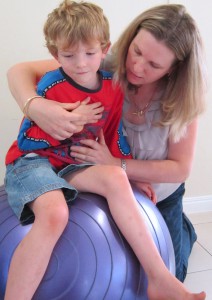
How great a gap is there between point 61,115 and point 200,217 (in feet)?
4.96

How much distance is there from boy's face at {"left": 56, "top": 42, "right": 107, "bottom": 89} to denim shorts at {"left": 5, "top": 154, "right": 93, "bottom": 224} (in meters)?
0.28

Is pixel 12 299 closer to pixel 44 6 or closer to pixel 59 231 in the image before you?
pixel 59 231

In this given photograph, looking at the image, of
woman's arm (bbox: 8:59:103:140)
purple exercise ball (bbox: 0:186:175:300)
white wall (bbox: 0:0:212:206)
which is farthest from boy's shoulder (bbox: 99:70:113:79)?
white wall (bbox: 0:0:212:206)

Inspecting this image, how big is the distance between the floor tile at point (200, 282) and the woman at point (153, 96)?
0.49m

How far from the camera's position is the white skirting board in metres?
2.25

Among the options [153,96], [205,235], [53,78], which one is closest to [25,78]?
[53,78]

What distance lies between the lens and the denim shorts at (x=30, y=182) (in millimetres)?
1009

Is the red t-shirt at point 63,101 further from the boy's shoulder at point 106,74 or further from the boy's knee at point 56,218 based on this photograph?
the boy's knee at point 56,218

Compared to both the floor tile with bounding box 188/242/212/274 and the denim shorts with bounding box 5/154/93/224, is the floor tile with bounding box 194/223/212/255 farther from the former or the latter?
the denim shorts with bounding box 5/154/93/224

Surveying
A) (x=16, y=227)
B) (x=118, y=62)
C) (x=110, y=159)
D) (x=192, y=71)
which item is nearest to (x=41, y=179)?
(x=16, y=227)

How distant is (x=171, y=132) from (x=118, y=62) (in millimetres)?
306

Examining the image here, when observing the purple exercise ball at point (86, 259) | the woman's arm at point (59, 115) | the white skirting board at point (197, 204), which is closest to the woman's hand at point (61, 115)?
the woman's arm at point (59, 115)

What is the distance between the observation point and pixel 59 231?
3.09 ft

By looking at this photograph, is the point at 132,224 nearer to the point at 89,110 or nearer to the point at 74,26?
the point at 89,110
